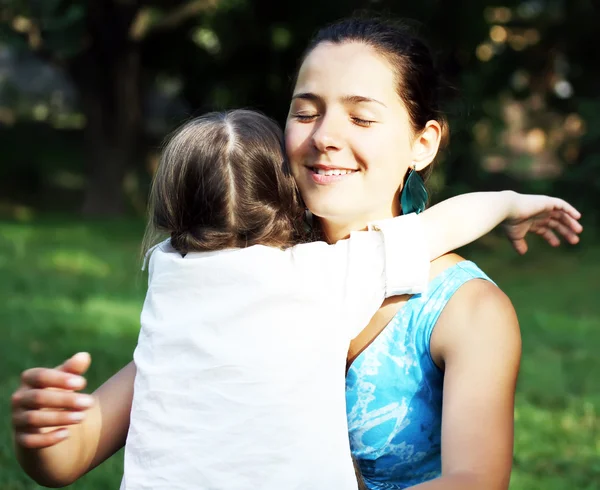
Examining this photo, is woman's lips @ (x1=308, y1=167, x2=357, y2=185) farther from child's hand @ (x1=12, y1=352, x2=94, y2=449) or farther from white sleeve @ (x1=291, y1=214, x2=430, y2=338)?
child's hand @ (x1=12, y1=352, x2=94, y2=449)

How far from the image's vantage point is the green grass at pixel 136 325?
4.34m

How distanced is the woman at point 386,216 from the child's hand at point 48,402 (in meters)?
0.69

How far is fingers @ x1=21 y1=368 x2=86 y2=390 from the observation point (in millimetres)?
1773

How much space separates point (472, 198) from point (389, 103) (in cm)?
32

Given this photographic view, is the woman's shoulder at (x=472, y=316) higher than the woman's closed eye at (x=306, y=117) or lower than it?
lower

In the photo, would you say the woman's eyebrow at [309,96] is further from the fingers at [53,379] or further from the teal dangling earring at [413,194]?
the fingers at [53,379]

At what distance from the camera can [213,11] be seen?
13070 millimetres

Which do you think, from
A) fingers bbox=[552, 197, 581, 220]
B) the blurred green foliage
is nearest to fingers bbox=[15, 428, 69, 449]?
fingers bbox=[552, 197, 581, 220]

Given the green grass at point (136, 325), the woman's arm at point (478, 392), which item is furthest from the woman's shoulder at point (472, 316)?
the green grass at point (136, 325)

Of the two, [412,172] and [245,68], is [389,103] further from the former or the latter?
[245,68]

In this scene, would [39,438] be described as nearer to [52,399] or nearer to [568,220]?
[52,399]

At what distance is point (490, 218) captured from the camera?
89.8 inches

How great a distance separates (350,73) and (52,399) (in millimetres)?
1029

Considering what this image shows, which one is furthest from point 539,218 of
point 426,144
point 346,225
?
point 346,225
